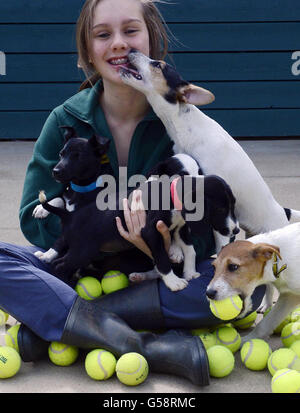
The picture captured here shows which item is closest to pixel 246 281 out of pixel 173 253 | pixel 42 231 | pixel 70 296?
pixel 173 253

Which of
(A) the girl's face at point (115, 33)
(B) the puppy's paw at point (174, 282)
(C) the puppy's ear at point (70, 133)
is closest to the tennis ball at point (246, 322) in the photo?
(B) the puppy's paw at point (174, 282)

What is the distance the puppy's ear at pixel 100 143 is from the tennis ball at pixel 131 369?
1.02 meters

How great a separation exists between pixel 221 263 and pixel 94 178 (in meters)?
0.81

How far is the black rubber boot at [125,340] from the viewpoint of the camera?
250 cm

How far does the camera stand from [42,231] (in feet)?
10.3

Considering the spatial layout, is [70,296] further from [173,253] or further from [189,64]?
[189,64]

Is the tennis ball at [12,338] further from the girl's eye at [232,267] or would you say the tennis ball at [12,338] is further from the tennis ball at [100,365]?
the girl's eye at [232,267]

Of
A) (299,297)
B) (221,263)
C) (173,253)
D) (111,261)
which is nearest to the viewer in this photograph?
(221,263)

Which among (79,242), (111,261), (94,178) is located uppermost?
(94,178)

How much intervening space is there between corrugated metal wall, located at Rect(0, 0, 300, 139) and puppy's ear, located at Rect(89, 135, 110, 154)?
14.4ft

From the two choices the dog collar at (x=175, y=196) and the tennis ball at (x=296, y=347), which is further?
the dog collar at (x=175, y=196)

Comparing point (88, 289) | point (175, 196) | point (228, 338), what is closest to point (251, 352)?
point (228, 338)

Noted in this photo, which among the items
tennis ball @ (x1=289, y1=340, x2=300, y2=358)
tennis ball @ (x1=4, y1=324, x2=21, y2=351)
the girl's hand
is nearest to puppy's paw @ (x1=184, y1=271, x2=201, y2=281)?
the girl's hand

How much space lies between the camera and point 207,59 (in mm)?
7195
